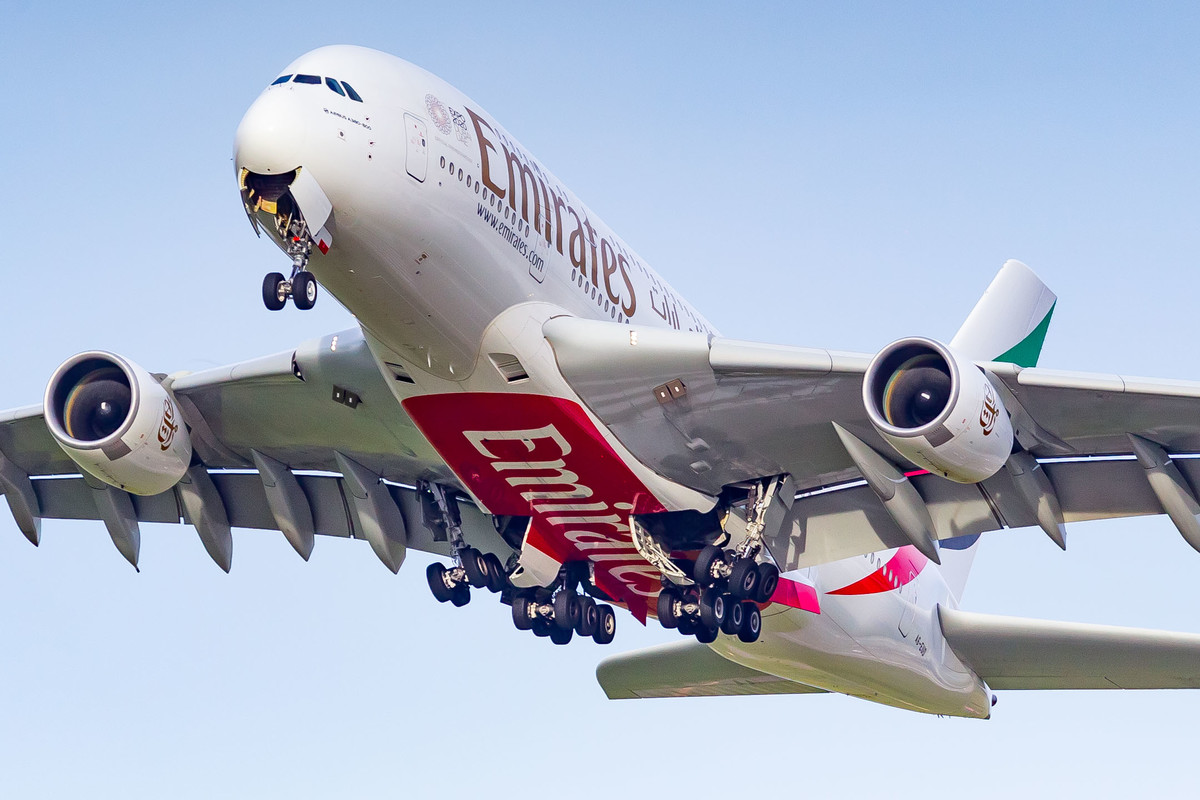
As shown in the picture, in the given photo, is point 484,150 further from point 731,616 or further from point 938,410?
point 731,616

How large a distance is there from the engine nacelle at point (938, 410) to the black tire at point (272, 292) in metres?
6.12

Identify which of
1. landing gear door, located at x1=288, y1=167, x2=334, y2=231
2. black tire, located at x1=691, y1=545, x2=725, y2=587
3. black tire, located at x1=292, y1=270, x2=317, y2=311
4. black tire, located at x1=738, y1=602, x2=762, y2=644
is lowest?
black tire, located at x1=738, y1=602, x2=762, y2=644

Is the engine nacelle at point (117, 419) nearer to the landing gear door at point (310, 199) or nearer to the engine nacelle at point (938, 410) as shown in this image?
the landing gear door at point (310, 199)

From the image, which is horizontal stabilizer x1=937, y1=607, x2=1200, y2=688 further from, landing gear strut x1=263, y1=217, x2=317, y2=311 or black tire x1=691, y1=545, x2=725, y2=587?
landing gear strut x1=263, y1=217, x2=317, y2=311

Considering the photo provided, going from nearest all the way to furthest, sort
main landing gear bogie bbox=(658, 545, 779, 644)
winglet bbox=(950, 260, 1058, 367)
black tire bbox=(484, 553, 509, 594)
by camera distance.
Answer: main landing gear bogie bbox=(658, 545, 779, 644) < black tire bbox=(484, 553, 509, 594) < winglet bbox=(950, 260, 1058, 367)

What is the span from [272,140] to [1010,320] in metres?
15.5

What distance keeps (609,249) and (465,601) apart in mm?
5528

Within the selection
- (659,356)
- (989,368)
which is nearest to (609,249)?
(659,356)

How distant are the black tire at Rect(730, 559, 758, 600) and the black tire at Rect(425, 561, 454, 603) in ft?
14.0

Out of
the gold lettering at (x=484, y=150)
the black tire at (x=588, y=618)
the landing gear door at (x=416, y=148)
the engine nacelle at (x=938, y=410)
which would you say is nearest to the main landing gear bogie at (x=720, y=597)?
the black tire at (x=588, y=618)

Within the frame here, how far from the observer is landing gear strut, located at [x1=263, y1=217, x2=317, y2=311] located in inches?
604

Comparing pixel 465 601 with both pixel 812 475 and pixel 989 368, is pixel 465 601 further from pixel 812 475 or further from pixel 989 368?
pixel 989 368

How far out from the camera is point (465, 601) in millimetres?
21391

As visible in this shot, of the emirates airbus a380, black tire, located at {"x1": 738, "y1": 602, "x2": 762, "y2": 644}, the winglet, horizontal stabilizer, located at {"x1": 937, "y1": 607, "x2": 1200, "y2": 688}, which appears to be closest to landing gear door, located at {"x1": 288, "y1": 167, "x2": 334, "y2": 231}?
the emirates airbus a380
